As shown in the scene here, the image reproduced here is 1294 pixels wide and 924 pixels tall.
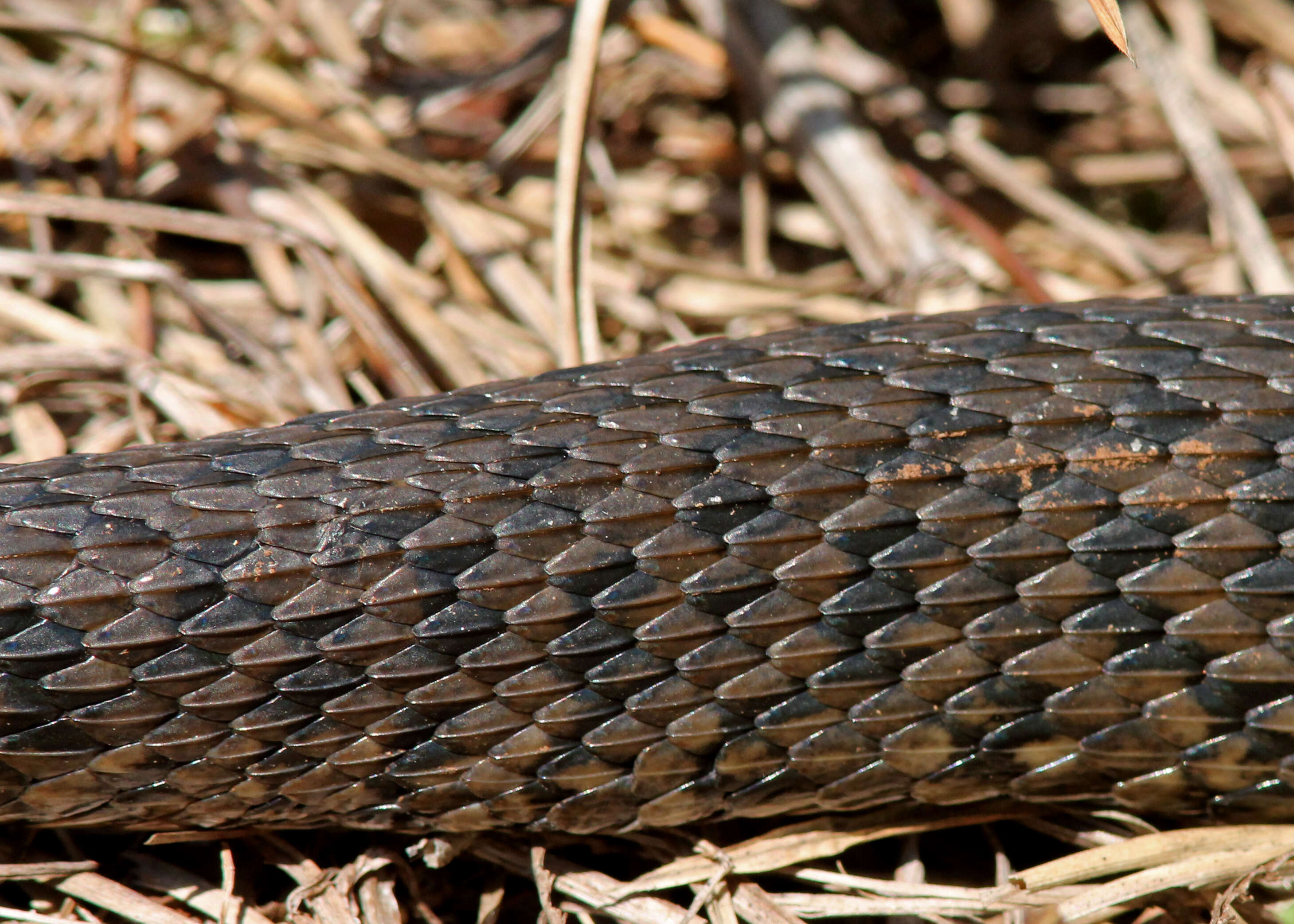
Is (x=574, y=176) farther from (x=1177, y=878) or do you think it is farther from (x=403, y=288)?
(x=1177, y=878)

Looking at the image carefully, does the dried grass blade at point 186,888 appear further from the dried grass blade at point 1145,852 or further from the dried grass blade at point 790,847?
the dried grass blade at point 1145,852

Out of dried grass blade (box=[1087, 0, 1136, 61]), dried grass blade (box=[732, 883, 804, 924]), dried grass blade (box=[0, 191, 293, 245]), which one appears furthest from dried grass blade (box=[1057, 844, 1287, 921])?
dried grass blade (box=[0, 191, 293, 245])

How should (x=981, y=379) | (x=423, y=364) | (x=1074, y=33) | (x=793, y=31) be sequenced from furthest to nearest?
1. (x=1074, y=33)
2. (x=793, y=31)
3. (x=423, y=364)
4. (x=981, y=379)

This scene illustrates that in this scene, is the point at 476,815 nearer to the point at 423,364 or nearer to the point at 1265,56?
the point at 423,364

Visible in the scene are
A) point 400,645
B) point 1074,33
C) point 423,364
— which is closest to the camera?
point 400,645

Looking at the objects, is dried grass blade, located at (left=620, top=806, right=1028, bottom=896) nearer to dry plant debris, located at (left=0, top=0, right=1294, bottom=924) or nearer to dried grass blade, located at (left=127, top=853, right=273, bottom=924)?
dry plant debris, located at (left=0, top=0, right=1294, bottom=924)

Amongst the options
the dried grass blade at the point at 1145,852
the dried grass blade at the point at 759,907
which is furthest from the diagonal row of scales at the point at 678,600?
the dried grass blade at the point at 759,907

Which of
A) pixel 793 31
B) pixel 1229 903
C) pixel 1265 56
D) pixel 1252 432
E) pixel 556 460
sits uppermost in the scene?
pixel 793 31

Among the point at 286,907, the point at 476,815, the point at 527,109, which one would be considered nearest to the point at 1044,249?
the point at 527,109
